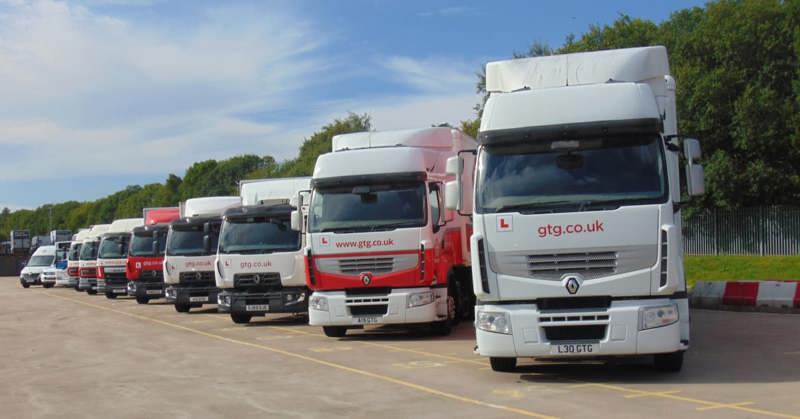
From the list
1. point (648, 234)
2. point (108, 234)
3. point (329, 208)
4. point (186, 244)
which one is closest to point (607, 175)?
point (648, 234)

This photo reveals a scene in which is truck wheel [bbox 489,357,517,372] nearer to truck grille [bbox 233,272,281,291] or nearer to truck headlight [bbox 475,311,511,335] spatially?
truck headlight [bbox 475,311,511,335]

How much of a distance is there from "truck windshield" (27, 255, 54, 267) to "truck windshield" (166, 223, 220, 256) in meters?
36.5

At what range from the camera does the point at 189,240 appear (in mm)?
26062

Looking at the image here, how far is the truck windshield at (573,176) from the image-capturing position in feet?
35.8

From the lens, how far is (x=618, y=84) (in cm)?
1148

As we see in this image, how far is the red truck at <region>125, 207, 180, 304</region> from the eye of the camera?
3109 cm

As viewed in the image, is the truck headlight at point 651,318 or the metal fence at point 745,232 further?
the metal fence at point 745,232

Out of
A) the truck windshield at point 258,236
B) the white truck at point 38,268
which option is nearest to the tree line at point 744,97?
the truck windshield at point 258,236

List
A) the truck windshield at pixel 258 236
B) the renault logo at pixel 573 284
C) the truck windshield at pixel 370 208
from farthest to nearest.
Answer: the truck windshield at pixel 258 236
the truck windshield at pixel 370 208
the renault logo at pixel 573 284

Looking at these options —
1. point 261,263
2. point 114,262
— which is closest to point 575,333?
point 261,263

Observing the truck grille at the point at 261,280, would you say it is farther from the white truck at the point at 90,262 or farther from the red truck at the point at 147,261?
the white truck at the point at 90,262

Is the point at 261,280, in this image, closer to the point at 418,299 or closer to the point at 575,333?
the point at 418,299

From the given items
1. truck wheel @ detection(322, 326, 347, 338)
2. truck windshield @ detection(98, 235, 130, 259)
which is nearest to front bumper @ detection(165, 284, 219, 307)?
truck wheel @ detection(322, 326, 347, 338)

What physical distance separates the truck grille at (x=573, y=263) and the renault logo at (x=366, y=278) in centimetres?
570
